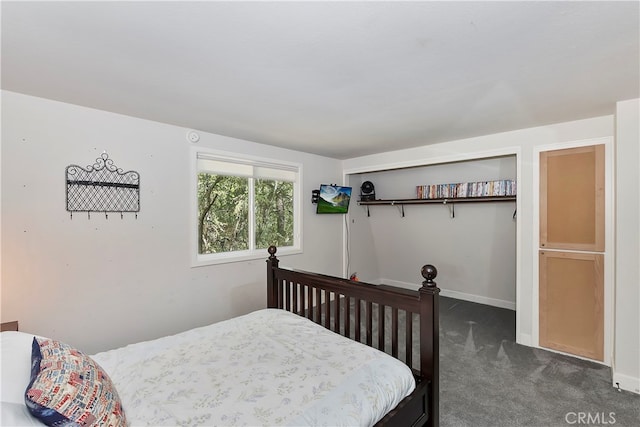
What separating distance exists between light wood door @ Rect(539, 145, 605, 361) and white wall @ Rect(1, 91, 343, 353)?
11.0 feet

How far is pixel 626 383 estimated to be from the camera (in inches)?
93.1

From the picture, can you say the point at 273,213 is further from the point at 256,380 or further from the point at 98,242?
the point at 256,380

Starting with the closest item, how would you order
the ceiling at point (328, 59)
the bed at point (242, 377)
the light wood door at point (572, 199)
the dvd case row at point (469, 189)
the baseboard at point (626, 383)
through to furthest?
the bed at point (242, 377)
the ceiling at point (328, 59)
the baseboard at point (626, 383)
the light wood door at point (572, 199)
the dvd case row at point (469, 189)

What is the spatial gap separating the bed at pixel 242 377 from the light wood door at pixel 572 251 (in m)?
2.16

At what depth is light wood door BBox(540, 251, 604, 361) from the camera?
110 inches

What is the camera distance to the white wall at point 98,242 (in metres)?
2.20

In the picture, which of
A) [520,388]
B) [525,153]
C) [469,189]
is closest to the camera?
[520,388]

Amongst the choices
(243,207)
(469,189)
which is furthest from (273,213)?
(469,189)

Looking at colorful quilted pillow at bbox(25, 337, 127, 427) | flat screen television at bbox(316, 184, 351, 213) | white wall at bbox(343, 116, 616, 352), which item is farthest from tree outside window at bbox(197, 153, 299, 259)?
white wall at bbox(343, 116, 616, 352)

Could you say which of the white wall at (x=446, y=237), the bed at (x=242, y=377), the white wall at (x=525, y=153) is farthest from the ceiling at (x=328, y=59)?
the white wall at (x=446, y=237)

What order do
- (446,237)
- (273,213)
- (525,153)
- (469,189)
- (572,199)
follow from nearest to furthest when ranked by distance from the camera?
(572,199) → (525,153) → (273,213) → (469,189) → (446,237)

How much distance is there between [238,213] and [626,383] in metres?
3.92

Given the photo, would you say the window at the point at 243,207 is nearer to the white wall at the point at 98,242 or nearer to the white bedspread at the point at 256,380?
the white wall at the point at 98,242

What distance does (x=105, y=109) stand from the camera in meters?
2.51
